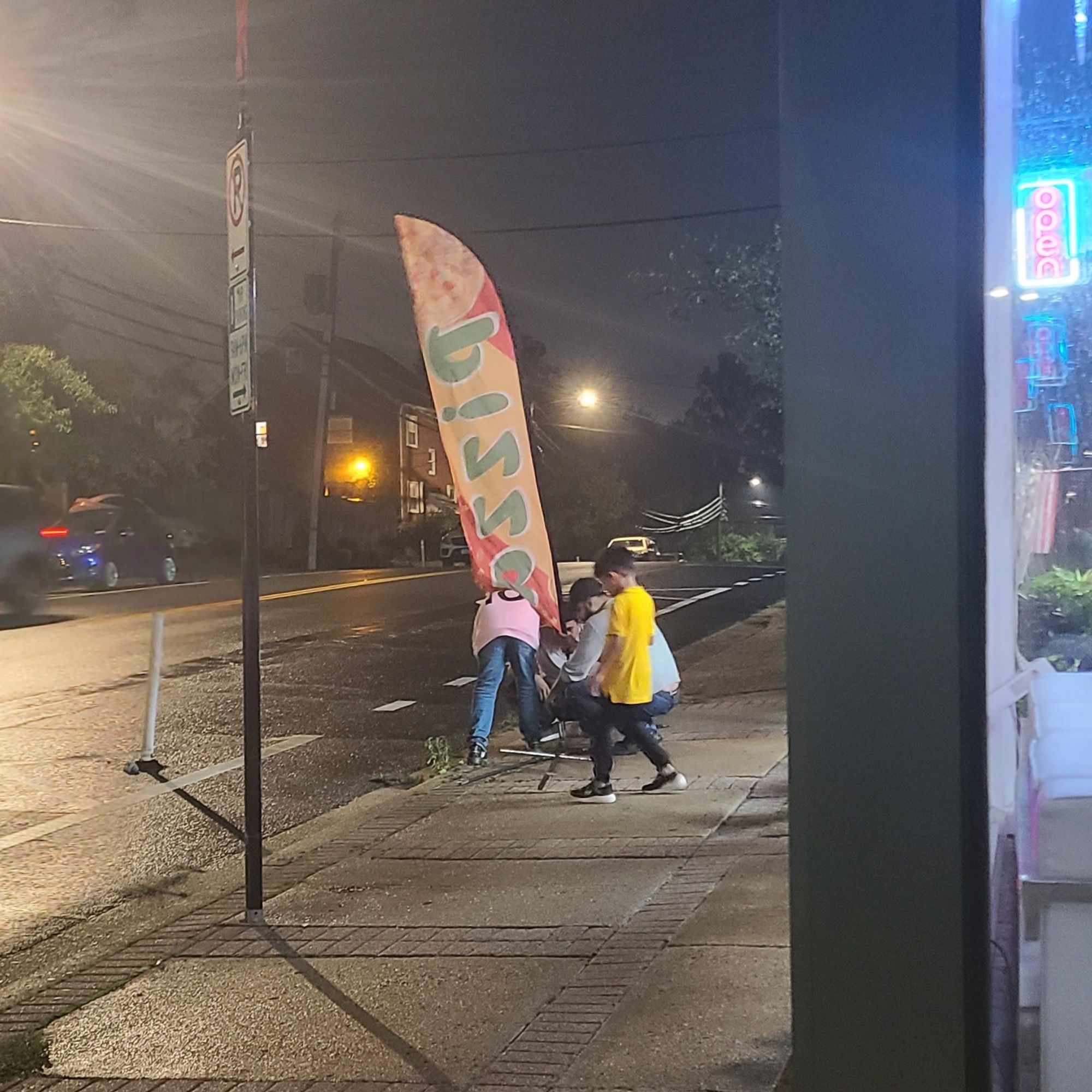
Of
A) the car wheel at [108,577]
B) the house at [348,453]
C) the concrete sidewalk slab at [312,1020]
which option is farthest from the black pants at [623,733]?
the house at [348,453]

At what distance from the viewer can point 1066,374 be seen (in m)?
3.04

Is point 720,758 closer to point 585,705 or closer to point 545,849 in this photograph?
point 585,705

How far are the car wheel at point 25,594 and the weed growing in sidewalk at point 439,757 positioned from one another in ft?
36.4

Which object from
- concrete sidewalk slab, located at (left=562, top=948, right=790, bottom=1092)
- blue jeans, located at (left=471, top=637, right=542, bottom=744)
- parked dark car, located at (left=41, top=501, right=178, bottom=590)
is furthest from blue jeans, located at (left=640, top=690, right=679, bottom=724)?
parked dark car, located at (left=41, top=501, right=178, bottom=590)

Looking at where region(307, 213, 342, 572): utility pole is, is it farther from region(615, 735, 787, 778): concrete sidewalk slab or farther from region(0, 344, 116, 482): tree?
region(615, 735, 787, 778): concrete sidewalk slab

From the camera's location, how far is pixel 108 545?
23078 mm

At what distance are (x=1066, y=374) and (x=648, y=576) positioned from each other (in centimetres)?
2787

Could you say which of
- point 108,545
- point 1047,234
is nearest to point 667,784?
point 1047,234

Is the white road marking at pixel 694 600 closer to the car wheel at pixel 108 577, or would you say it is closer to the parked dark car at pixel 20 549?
the parked dark car at pixel 20 549

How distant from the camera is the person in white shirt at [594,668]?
26.2 ft

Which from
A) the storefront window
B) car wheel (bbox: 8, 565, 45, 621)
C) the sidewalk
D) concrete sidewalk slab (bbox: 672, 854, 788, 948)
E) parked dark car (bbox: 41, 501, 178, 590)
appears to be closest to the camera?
the storefront window

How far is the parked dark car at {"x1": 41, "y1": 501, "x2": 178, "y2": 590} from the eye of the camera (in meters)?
21.7

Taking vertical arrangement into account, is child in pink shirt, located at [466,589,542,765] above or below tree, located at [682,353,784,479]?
below

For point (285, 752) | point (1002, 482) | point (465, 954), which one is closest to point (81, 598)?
point (285, 752)
